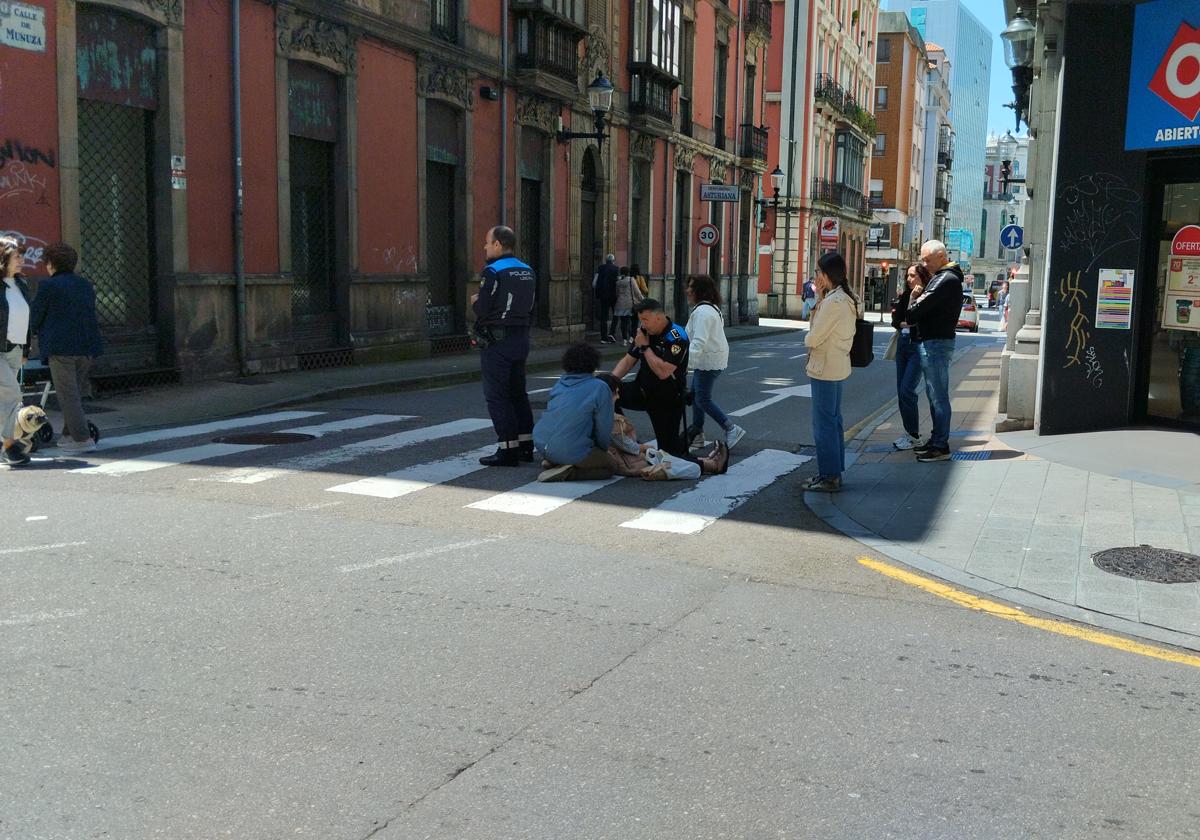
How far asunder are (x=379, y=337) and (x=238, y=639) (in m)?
14.8

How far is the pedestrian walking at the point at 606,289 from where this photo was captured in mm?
27797

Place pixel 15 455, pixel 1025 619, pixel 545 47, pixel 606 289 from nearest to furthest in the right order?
pixel 1025 619, pixel 15 455, pixel 545 47, pixel 606 289

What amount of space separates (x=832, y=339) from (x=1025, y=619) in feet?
11.4

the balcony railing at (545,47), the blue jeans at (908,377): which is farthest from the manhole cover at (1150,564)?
the balcony railing at (545,47)

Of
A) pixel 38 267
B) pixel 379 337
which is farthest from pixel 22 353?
pixel 379 337

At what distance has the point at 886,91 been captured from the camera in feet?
274

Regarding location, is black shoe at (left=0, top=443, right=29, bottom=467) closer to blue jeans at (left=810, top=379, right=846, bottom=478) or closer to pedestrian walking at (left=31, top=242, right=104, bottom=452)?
pedestrian walking at (left=31, top=242, right=104, bottom=452)

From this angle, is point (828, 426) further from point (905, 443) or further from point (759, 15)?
point (759, 15)

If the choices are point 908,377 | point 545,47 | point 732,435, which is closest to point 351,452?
point 732,435

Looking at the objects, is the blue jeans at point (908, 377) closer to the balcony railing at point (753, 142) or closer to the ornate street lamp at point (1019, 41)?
the ornate street lamp at point (1019, 41)

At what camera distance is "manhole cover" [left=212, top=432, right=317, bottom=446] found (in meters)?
11.0

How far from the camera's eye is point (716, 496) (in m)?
9.12

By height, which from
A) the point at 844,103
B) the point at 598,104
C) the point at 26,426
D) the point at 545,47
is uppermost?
the point at 844,103

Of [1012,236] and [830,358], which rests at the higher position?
[1012,236]
